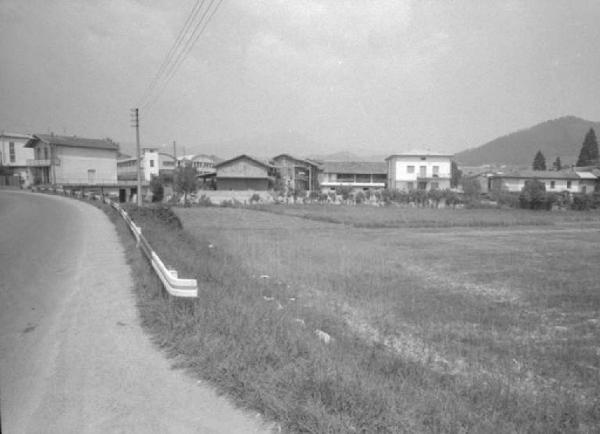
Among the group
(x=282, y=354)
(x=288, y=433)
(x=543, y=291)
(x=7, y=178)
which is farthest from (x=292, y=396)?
(x=7, y=178)

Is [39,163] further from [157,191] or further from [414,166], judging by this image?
[414,166]

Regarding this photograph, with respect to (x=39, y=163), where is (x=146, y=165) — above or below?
above

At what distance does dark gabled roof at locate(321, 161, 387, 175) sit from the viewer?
2726 inches

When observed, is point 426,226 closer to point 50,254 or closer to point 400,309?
point 400,309

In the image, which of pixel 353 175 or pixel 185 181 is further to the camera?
pixel 353 175

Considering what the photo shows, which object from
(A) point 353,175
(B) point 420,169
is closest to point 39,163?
(A) point 353,175

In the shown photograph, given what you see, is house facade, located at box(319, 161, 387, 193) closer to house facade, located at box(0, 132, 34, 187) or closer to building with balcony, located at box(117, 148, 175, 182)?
building with balcony, located at box(117, 148, 175, 182)

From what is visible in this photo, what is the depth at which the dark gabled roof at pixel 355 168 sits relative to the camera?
227 feet

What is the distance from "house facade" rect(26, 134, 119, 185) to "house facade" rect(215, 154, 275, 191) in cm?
1613

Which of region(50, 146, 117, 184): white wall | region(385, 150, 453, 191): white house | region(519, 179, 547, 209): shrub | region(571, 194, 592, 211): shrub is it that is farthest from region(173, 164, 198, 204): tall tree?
region(571, 194, 592, 211): shrub

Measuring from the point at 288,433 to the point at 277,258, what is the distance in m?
11.7

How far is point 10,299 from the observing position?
22.1ft

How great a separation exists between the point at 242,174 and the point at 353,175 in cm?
2111

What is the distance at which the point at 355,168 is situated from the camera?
69.7m
